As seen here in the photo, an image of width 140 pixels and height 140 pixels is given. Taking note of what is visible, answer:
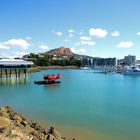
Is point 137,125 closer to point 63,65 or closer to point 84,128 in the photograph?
point 84,128

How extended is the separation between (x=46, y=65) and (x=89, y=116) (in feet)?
481

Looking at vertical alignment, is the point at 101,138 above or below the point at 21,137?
below

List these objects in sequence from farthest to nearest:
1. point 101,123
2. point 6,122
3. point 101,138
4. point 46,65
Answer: point 46,65 < point 101,123 < point 101,138 < point 6,122

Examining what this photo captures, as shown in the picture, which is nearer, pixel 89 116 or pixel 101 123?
pixel 101 123

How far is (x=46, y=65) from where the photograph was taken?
171 m

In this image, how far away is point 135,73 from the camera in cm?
11038

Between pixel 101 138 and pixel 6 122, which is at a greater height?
pixel 6 122

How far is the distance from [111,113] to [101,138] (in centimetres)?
853

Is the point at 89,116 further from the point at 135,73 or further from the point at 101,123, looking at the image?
the point at 135,73

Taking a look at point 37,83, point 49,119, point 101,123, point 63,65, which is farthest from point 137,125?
point 63,65

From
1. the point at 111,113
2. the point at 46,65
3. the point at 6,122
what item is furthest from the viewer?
the point at 46,65

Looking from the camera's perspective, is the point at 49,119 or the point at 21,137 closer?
the point at 21,137

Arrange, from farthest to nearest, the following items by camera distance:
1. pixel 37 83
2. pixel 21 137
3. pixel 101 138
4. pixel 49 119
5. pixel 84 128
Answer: pixel 37 83 < pixel 49 119 < pixel 84 128 < pixel 101 138 < pixel 21 137

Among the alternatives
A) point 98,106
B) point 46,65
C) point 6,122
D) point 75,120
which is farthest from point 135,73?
point 6,122
